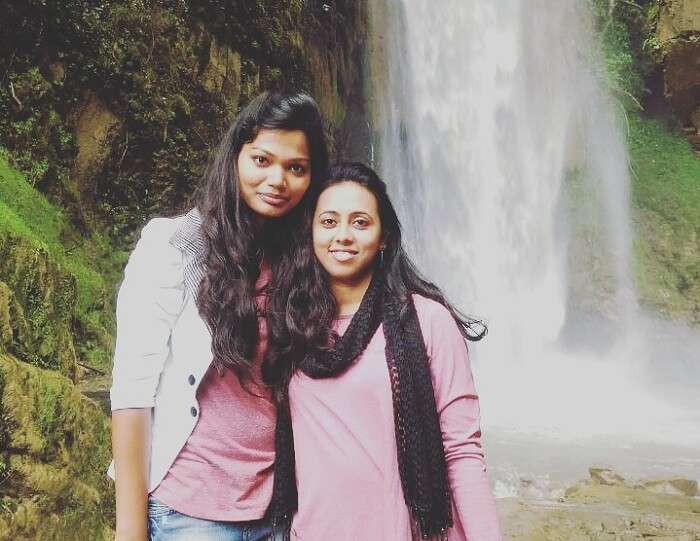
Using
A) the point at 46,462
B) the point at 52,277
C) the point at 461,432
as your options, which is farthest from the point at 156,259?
the point at 52,277

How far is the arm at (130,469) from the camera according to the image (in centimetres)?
129

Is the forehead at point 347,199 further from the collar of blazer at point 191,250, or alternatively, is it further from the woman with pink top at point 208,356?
the collar of blazer at point 191,250

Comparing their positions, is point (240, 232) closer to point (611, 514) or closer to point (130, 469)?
point (130, 469)

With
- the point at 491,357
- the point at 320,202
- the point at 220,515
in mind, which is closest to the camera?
the point at 220,515

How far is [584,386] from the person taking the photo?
1227 centimetres

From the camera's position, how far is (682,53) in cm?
896

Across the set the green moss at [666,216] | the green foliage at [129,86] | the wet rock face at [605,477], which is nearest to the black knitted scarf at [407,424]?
the green foliage at [129,86]

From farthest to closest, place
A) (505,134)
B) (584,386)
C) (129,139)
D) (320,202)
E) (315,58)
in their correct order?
1. (505,134)
2. (584,386)
3. (315,58)
4. (129,139)
5. (320,202)

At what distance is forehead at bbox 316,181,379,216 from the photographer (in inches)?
58.7

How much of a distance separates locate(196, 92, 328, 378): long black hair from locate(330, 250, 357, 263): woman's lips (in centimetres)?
14

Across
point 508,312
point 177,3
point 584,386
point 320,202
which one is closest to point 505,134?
point 508,312

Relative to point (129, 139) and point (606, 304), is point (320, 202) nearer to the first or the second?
point (129, 139)

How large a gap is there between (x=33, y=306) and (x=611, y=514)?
4.45 meters

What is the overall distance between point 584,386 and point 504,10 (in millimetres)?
9685
